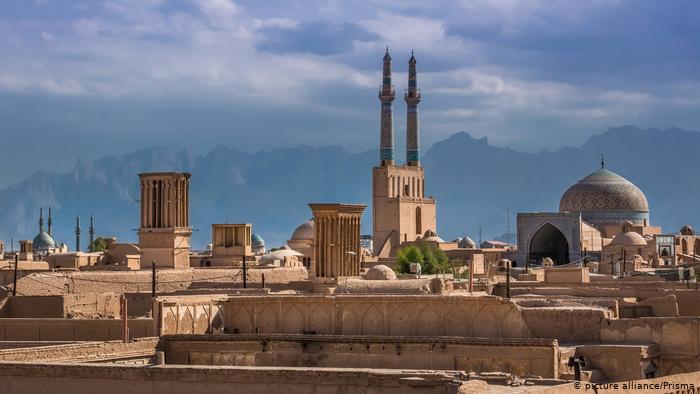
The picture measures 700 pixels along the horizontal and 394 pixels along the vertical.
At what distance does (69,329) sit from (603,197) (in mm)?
49965

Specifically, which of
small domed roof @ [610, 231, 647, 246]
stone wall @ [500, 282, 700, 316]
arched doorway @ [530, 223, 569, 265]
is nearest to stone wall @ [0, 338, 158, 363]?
stone wall @ [500, 282, 700, 316]

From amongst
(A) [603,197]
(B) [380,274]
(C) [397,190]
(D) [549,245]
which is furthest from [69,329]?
(C) [397,190]

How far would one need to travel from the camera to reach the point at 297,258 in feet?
196

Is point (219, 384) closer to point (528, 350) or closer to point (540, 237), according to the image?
point (528, 350)

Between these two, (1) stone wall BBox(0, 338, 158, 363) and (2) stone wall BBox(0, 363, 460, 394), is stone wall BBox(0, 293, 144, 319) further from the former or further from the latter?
(2) stone wall BBox(0, 363, 460, 394)

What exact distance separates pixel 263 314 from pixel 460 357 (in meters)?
5.44

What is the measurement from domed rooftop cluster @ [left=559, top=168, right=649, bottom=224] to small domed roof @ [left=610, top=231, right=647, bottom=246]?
7.69m

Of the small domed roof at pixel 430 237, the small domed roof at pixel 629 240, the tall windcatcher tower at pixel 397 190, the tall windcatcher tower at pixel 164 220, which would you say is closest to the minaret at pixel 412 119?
the tall windcatcher tower at pixel 397 190

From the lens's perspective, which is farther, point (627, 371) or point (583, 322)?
point (583, 322)

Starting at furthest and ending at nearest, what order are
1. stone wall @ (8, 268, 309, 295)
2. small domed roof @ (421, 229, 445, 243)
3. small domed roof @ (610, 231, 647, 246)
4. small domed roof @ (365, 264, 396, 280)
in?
small domed roof @ (421, 229, 445, 243)
small domed roof @ (610, 231, 647, 246)
stone wall @ (8, 268, 309, 295)
small domed roof @ (365, 264, 396, 280)

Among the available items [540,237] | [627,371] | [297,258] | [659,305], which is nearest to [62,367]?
[627,371]

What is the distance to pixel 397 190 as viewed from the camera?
286 ft

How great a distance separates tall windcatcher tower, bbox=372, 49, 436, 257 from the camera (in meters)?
84.1

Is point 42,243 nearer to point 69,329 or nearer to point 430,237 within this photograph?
point 430,237
